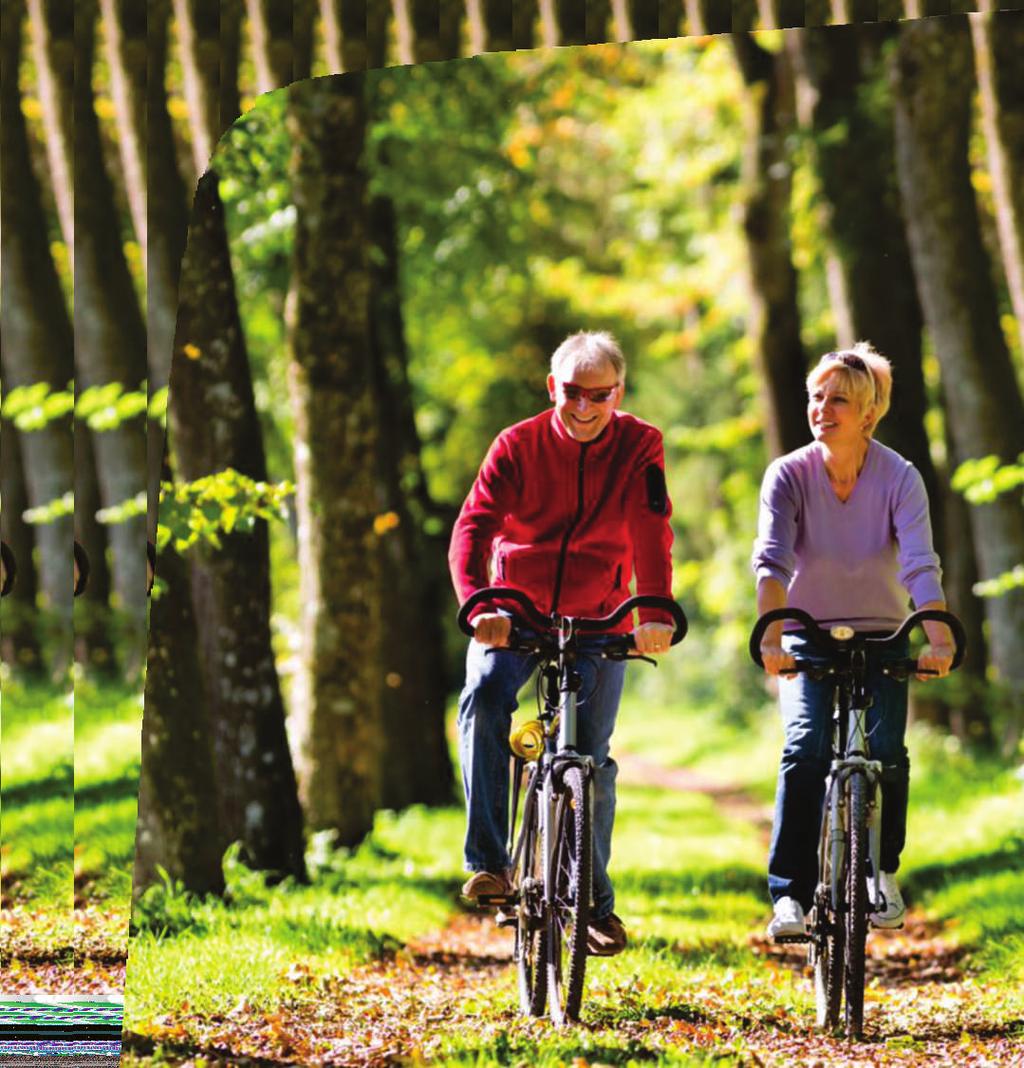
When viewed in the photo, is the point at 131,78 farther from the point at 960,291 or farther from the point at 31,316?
the point at 960,291

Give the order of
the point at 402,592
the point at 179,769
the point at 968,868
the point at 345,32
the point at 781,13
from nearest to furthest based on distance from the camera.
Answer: the point at 781,13 → the point at 345,32 → the point at 179,769 → the point at 968,868 → the point at 402,592

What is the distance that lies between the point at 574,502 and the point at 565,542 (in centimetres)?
12

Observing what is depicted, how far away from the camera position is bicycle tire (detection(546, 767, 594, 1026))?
4180 mm

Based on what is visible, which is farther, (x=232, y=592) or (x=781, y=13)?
(x=232, y=592)

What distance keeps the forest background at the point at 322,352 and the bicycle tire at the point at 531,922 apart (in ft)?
4.09

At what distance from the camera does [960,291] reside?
26.8 feet

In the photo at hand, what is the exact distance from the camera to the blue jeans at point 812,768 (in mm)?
4641

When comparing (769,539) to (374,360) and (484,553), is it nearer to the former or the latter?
(484,553)

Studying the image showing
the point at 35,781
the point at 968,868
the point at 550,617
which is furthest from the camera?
the point at 968,868

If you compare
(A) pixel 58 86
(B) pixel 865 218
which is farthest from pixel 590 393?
(B) pixel 865 218

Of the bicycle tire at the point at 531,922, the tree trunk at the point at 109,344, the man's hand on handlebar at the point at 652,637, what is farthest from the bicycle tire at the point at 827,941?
the tree trunk at the point at 109,344

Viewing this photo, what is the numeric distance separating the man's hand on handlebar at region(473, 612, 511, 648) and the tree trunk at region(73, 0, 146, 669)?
231cm

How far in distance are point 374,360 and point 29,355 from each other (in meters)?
3.88

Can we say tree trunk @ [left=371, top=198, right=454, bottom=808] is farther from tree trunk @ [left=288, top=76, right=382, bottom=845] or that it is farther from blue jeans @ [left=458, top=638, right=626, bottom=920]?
blue jeans @ [left=458, top=638, right=626, bottom=920]
